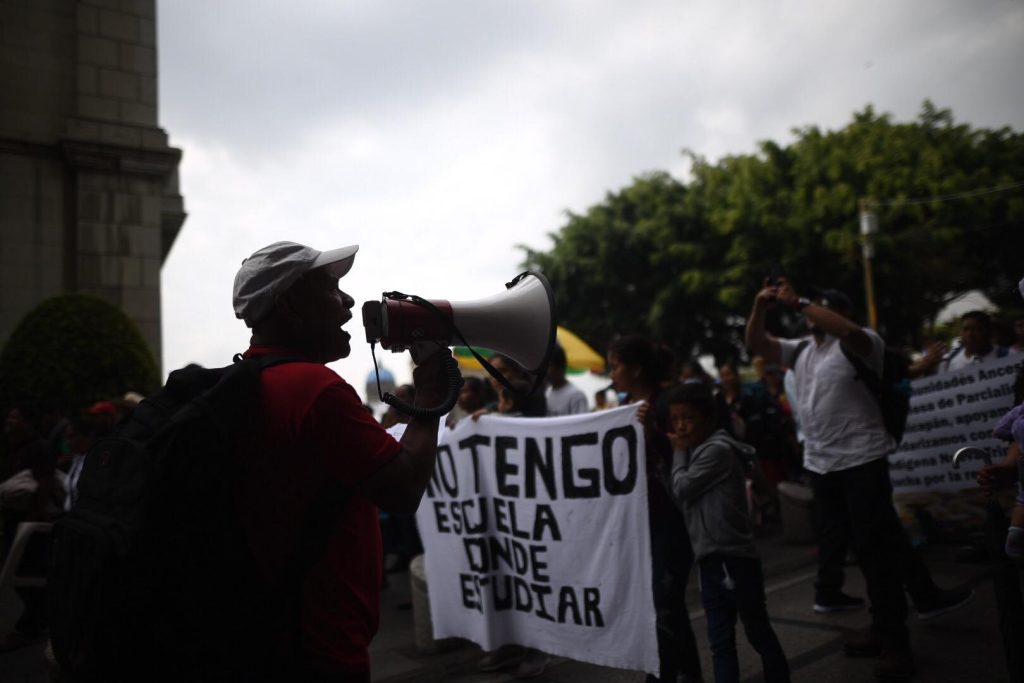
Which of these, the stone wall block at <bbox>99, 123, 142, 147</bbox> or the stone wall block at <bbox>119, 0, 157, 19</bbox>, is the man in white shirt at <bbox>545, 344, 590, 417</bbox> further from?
the stone wall block at <bbox>119, 0, 157, 19</bbox>

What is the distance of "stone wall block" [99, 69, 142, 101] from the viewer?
10.2 metres

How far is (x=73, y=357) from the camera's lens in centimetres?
821

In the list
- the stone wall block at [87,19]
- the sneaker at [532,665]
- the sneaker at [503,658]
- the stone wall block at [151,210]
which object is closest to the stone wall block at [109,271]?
the stone wall block at [151,210]

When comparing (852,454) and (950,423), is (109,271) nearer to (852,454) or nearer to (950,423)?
(852,454)

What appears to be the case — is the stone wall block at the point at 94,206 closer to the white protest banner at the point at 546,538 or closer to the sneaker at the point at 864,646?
the white protest banner at the point at 546,538

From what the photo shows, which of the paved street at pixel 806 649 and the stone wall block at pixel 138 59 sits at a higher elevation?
the stone wall block at pixel 138 59

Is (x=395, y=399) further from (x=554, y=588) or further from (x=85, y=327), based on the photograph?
(x=85, y=327)

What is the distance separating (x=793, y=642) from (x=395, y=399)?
11.1 ft

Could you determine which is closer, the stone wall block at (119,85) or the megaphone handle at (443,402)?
the megaphone handle at (443,402)

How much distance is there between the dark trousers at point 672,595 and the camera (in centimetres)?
323

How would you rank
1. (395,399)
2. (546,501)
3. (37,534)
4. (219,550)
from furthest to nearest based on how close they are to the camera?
(37,534), (546,501), (395,399), (219,550)

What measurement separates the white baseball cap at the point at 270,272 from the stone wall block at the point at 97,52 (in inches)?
413

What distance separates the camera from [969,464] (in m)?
4.95

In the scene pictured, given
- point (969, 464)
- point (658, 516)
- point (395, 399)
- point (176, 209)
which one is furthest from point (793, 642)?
point (176, 209)
